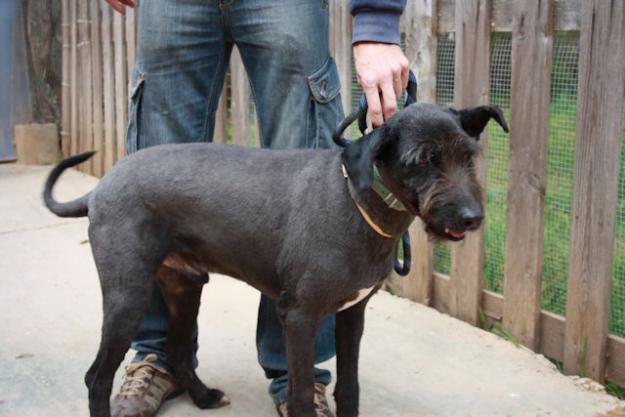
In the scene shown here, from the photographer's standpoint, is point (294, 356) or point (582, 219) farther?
point (582, 219)

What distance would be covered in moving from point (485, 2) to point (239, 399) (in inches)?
90.3

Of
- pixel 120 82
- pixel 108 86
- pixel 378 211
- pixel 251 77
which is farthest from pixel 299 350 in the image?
pixel 108 86

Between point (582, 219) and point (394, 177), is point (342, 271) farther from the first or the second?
point (582, 219)

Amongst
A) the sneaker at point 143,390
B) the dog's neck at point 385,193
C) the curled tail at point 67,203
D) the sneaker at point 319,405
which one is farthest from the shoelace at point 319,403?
the curled tail at point 67,203

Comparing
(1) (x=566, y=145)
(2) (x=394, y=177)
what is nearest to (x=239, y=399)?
(2) (x=394, y=177)

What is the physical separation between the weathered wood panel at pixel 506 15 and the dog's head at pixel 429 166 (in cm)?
144

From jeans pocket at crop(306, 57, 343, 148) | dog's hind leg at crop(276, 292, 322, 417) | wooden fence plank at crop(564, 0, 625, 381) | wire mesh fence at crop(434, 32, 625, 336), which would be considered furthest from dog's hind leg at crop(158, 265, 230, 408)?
wire mesh fence at crop(434, 32, 625, 336)

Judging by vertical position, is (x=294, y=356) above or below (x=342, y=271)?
below

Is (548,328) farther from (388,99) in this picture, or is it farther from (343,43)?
(343,43)

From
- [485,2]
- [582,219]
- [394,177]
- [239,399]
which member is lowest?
[239,399]

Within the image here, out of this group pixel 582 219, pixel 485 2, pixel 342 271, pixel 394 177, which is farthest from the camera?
pixel 485 2

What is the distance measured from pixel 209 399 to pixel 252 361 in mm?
565

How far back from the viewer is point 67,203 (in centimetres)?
328

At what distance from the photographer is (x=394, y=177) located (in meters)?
2.70
